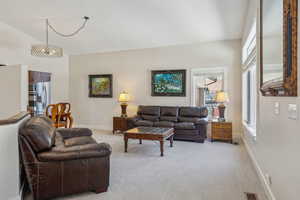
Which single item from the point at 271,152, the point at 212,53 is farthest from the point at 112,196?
the point at 212,53

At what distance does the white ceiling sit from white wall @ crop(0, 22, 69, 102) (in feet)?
0.89

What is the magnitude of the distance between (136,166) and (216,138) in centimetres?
261

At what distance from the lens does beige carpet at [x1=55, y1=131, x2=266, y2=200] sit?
243 cm

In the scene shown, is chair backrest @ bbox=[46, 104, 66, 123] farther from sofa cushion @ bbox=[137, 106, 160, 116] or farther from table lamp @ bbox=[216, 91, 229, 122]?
table lamp @ bbox=[216, 91, 229, 122]

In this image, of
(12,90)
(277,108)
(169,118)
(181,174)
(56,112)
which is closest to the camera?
(277,108)

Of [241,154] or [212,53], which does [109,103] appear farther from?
[241,154]

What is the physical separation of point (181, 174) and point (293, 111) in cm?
194

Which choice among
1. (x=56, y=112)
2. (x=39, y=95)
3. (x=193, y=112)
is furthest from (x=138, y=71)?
(x=39, y=95)

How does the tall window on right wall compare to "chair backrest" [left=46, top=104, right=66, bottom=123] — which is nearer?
the tall window on right wall

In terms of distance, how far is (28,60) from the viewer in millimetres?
5840

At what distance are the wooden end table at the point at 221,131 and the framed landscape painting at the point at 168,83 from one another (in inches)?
54.7

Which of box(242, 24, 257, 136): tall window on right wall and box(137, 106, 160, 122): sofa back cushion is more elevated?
box(242, 24, 257, 136): tall window on right wall

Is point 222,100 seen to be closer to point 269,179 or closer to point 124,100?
point 124,100

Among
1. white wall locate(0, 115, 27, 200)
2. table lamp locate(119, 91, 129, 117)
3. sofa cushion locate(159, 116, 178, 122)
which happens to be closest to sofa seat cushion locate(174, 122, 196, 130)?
sofa cushion locate(159, 116, 178, 122)
